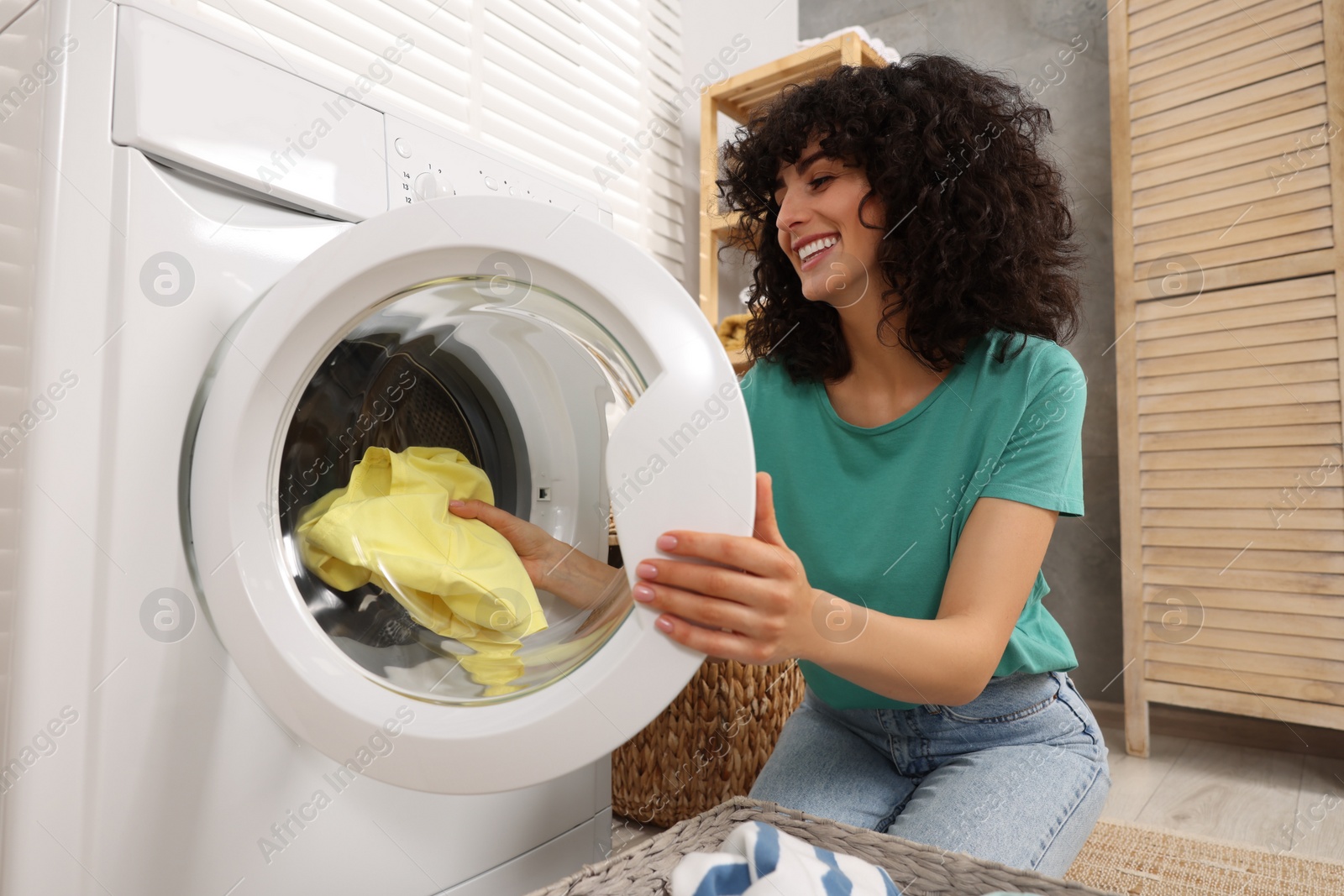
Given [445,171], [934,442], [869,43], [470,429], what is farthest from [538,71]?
[934,442]

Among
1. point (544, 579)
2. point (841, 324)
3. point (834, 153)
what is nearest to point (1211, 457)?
point (841, 324)

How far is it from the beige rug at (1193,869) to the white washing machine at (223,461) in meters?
0.85

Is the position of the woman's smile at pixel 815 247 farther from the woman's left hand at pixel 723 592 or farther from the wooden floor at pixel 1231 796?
the wooden floor at pixel 1231 796

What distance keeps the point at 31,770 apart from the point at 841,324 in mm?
916

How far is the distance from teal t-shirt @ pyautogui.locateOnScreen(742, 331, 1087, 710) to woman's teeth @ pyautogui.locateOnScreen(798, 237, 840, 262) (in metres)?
0.18

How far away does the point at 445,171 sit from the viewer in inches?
34.7

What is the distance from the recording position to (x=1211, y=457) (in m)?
1.67

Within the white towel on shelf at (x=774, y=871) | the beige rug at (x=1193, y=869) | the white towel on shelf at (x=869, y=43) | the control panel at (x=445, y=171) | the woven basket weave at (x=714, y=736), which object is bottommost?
the beige rug at (x=1193, y=869)

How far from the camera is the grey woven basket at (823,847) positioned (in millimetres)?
657

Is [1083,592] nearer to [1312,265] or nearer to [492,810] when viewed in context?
[1312,265]

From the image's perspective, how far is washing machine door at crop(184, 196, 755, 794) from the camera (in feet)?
2.08

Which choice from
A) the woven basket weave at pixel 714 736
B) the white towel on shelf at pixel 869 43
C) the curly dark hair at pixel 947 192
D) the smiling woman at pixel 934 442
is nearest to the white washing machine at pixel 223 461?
the smiling woman at pixel 934 442

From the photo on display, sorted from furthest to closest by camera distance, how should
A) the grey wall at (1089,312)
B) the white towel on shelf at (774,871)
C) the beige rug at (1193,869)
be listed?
1. the grey wall at (1089,312)
2. the beige rug at (1193,869)
3. the white towel on shelf at (774,871)

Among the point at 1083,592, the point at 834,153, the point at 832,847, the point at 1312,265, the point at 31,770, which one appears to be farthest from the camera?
the point at 1083,592
